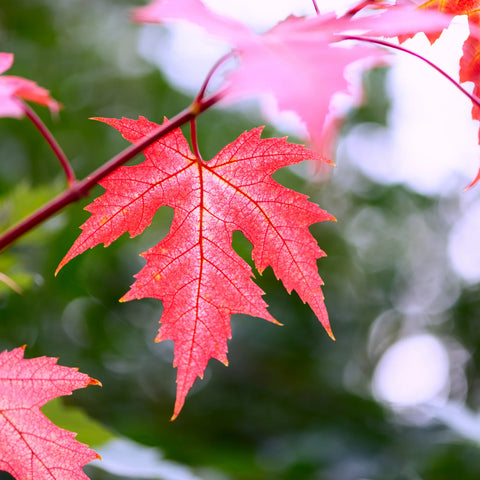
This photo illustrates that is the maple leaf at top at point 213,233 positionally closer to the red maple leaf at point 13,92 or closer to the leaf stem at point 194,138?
the leaf stem at point 194,138

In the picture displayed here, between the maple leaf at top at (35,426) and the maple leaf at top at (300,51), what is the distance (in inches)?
11.1

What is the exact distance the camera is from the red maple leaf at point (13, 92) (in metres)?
0.30

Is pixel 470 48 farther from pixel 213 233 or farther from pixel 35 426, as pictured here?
pixel 35 426

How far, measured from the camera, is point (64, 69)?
297 cm

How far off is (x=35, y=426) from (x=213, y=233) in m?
0.23

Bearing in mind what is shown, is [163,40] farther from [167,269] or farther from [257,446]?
[167,269]

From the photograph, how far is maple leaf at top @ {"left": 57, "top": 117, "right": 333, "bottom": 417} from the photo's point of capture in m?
0.46

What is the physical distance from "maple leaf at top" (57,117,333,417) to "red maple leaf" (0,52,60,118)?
115 mm

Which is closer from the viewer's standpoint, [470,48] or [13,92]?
[13,92]

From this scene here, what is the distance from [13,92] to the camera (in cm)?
34

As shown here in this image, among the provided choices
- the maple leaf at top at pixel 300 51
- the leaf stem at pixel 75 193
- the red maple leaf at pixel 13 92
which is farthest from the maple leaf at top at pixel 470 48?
the red maple leaf at pixel 13 92

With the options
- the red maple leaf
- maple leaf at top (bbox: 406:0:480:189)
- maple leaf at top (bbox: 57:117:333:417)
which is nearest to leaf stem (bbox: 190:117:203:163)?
maple leaf at top (bbox: 57:117:333:417)

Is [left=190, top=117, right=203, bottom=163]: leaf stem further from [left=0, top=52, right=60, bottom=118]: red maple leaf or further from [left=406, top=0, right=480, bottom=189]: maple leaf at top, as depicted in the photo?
[left=406, top=0, right=480, bottom=189]: maple leaf at top

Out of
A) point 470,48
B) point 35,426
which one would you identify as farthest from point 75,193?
point 470,48
